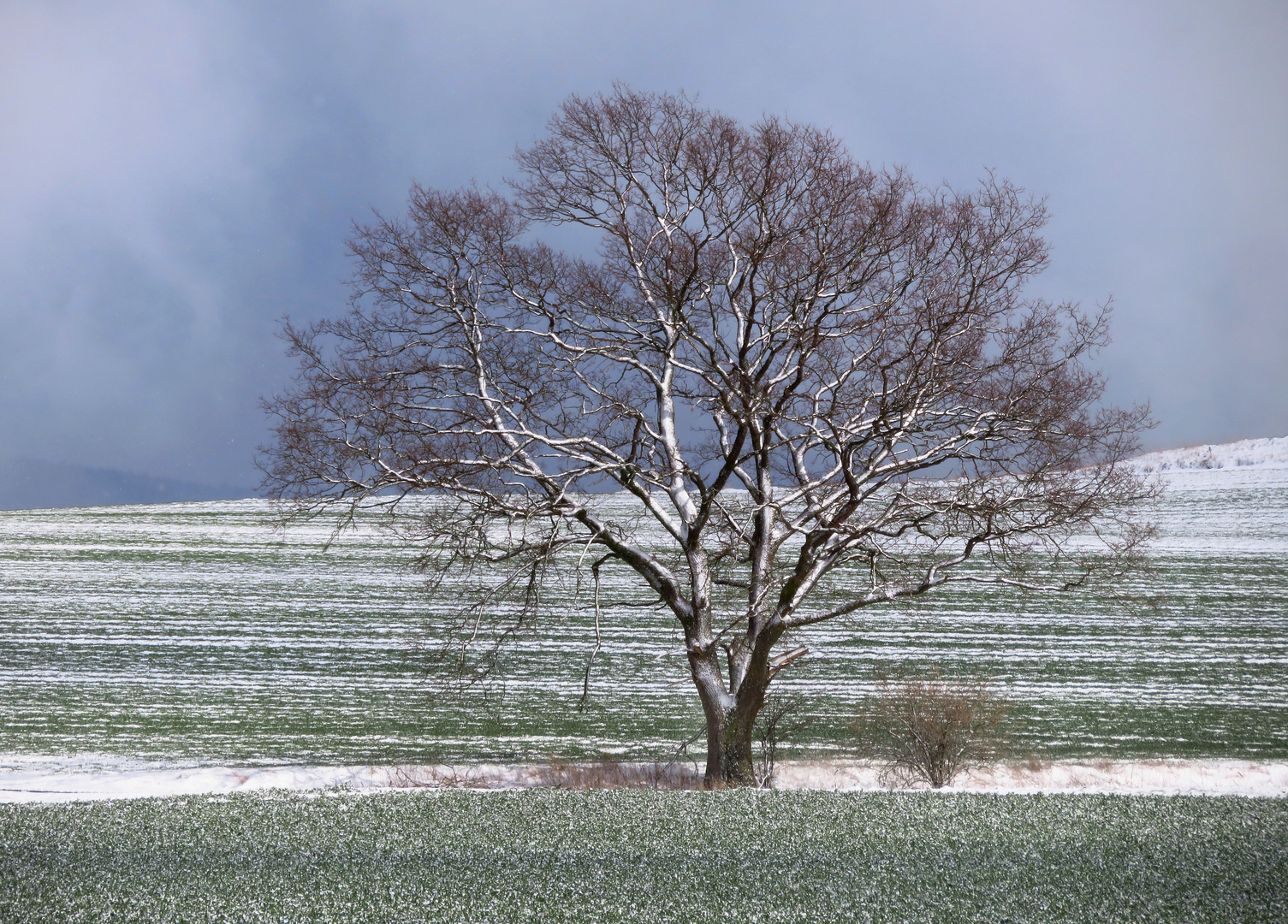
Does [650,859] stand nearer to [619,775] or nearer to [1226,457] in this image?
[619,775]

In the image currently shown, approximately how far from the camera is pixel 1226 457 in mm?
57688

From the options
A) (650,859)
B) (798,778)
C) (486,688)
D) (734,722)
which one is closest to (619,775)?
(734,722)

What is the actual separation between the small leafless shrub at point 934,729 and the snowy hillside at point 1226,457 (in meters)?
48.8

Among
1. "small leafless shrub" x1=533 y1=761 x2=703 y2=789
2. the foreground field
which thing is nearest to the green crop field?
"small leafless shrub" x1=533 y1=761 x2=703 y2=789

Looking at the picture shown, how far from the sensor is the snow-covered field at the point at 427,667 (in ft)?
49.4

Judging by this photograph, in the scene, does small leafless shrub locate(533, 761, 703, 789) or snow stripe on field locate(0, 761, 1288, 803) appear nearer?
snow stripe on field locate(0, 761, 1288, 803)

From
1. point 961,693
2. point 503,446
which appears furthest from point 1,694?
point 961,693

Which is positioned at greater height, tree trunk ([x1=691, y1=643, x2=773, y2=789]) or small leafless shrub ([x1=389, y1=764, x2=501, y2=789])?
tree trunk ([x1=691, y1=643, x2=773, y2=789])

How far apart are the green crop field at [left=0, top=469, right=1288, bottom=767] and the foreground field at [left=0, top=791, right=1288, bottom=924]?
4.71 m

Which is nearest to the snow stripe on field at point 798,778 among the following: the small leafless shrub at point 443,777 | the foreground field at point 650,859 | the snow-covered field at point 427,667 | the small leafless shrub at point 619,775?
the small leafless shrub at point 443,777

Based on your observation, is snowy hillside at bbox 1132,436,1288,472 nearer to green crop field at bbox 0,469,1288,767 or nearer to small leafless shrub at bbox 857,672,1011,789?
green crop field at bbox 0,469,1288,767

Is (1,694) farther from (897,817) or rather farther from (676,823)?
(897,817)

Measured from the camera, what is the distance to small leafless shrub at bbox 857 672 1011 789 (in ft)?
40.3

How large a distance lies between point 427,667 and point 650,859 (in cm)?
1378
